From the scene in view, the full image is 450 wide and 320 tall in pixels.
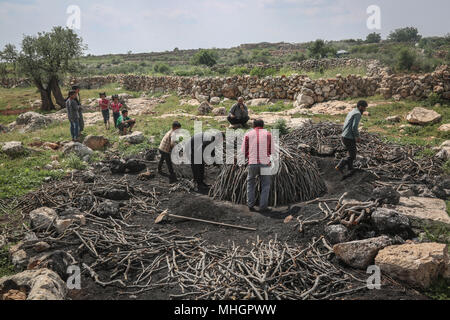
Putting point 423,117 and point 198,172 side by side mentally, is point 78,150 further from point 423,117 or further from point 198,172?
point 423,117

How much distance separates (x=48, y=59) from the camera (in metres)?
17.9

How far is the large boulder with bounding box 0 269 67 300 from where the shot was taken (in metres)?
3.33

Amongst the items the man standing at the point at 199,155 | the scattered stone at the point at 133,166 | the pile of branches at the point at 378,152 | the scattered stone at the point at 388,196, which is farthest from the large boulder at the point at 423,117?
the scattered stone at the point at 133,166

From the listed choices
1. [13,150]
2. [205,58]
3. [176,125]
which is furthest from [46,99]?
[205,58]

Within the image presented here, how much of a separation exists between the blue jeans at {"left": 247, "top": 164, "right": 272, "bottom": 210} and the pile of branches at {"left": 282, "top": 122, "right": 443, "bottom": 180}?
175 centimetres

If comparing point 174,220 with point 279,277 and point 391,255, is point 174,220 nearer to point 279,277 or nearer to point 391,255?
point 279,277

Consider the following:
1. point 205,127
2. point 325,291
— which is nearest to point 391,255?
point 325,291

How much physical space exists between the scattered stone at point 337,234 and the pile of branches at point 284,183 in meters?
1.36

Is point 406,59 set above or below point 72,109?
above

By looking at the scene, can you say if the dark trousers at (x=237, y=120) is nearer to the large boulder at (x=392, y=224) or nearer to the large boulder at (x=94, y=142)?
the large boulder at (x=94, y=142)

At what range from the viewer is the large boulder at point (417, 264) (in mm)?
3498

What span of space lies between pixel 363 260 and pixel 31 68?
19.7 metres

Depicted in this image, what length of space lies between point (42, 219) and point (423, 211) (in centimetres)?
626

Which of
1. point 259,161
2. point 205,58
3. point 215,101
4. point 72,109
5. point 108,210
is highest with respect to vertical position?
point 205,58
